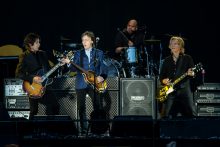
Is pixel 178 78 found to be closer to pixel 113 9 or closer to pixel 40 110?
pixel 40 110

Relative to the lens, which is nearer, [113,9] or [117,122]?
[117,122]

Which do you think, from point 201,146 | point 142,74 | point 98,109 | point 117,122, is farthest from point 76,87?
point 201,146

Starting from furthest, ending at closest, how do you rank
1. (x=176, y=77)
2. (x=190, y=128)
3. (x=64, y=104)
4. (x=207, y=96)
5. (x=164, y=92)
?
(x=207, y=96) < (x=64, y=104) < (x=164, y=92) < (x=176, y=77) < (x=190, y=128)

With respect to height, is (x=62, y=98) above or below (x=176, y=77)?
below

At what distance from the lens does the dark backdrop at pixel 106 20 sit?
16.4m

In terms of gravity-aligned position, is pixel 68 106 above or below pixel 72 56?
below

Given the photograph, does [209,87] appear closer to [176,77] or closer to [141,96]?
[141,96]

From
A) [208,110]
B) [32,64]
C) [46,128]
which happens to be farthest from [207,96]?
[46,128]

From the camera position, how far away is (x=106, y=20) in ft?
54.5

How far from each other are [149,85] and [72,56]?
180 centimetres

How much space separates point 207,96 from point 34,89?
4.10 m

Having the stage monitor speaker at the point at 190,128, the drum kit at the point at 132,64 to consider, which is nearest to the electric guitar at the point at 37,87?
the drum kit at the point at 132,64

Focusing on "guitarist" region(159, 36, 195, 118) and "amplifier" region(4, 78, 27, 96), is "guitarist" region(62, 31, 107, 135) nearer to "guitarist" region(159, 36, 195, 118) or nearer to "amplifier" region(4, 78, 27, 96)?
"guitarist" region(159, 36, 195, 118)

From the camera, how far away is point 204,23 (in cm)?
1638
